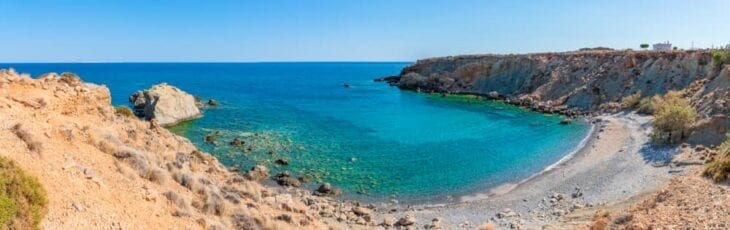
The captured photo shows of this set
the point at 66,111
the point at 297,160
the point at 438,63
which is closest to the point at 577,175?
the point at 297,160

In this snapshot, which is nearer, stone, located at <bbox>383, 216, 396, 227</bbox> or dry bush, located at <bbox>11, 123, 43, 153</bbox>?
dry bush, located at <bbox>11, 123, 43, 153</bbox>

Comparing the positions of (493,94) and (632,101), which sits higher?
(632,101)

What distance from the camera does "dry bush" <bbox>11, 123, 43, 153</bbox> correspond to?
14352 millimetres

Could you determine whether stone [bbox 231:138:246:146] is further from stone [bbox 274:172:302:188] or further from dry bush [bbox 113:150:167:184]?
dry bush [bbox 113:150:167:184]

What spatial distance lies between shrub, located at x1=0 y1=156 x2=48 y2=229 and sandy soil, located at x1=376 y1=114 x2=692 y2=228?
57.8 ft

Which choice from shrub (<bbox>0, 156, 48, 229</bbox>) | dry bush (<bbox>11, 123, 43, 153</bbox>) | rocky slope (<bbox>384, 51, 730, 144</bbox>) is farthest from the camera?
rocky slope (<bbox>384, 51, 730, 144</bbox>)

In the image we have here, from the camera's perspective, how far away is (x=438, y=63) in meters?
118

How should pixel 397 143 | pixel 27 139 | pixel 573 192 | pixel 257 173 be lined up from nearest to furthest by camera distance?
1. pixel 27 139
2. pixel 573 192
3. pixel 257 173
4. pixel 397 143

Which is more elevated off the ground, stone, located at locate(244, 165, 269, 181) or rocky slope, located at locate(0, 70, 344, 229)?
rocky slope, located at locate(0, 70, 344, 229)

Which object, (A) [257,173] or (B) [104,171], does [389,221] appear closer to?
(A) [257,173]

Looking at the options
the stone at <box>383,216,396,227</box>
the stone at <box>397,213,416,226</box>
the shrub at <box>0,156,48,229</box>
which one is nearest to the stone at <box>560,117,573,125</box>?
the stone at <box>397,213,416,226</box>

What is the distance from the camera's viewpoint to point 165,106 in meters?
57.3

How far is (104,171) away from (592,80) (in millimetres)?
70906

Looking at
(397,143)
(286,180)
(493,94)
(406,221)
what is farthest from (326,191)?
(493,94)
